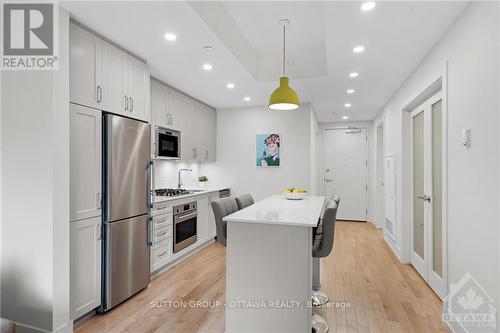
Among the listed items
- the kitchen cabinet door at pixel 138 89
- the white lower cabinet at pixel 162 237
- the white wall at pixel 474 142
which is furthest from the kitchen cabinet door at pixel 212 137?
the white wall at pixel 474 142

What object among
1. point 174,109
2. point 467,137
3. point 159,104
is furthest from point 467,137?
point 174,109

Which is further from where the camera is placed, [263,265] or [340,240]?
[340,240]

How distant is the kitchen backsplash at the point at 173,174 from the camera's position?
4238 mm

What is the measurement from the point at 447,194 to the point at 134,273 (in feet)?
10.00

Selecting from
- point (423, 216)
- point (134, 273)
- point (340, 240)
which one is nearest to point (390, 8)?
point (423, 216)

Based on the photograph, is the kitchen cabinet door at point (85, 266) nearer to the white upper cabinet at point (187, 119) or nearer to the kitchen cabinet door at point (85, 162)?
the kitchen cabinet door at point (85, 162)

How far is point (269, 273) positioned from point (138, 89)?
232 cm

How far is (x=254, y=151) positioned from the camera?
17.2 ft

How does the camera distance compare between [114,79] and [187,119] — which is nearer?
[114,79]

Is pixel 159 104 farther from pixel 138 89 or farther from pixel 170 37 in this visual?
pixel 170 37

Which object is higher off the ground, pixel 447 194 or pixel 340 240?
pixel 447 194

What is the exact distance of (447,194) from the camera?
2357 mm

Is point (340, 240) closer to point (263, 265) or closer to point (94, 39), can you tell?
point (263, 265)

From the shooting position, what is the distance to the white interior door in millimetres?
6840
